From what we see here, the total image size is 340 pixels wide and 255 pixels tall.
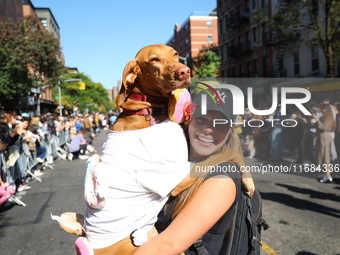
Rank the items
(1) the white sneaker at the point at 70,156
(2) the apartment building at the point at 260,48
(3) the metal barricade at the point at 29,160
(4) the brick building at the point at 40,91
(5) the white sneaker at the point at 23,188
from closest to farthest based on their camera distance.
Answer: (5) the white sneaker at the point at 23,188 < (3) the metal barricade at the point at 29,160 < (1) the white sneaker at the point at 70,156 < (2) the apartment building at the point at 260,48 < (4) the brick building at the point at 40,91

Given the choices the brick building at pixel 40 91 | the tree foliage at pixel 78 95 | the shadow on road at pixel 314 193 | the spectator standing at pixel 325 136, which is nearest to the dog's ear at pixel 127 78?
the shadow on road at pixel 314 193

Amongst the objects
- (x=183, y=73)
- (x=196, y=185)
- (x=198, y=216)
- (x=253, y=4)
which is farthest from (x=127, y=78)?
(x=253, y=4)

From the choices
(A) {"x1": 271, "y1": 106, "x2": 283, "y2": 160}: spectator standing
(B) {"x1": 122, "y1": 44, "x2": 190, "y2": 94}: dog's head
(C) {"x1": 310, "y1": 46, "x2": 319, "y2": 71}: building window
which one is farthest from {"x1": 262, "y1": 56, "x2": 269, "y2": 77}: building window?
(B) {"x1": 122, "y1": 44, "x2": 190, "y2": 94}: dog's head

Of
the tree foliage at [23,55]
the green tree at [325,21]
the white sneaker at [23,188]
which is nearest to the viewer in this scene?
the white sneaker at [23,188]

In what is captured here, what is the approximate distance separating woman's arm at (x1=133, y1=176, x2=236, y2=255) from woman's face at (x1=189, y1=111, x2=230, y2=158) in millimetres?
A: 273

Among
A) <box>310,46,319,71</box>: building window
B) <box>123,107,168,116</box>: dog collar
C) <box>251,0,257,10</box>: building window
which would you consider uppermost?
<box>251,0,257,10</box>: building window

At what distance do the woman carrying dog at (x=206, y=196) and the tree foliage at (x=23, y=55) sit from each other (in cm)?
1526

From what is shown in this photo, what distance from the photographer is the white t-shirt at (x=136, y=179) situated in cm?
153

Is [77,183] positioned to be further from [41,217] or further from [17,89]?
[17,89]

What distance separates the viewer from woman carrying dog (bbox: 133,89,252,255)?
54.0 inches

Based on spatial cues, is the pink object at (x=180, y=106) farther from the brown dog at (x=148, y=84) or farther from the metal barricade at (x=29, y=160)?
the metal barricade at (x=29, y=160)

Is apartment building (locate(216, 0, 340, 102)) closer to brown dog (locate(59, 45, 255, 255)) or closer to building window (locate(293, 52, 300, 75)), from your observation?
building window (locate(293, 52, 300, 75))

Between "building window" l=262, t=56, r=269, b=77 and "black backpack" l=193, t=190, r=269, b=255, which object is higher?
"building window" l=262, t=56, r=269, b=77

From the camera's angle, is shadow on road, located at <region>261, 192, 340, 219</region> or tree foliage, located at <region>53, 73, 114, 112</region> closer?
shadow on road, located at <region>261, 192, 340, 219</region>
